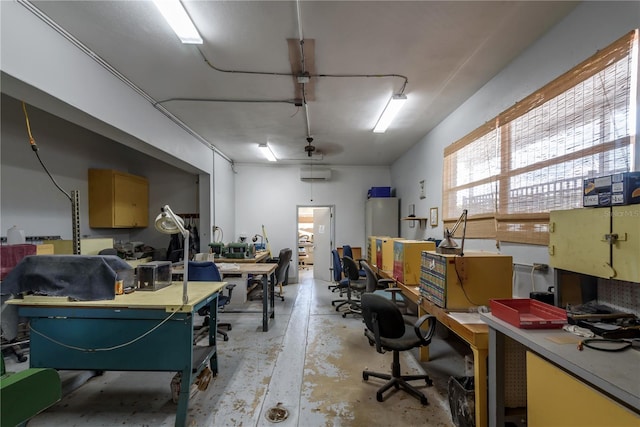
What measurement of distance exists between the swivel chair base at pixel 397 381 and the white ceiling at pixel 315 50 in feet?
8.73

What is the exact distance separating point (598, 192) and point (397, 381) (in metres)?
1.94

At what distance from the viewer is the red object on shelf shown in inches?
57.6

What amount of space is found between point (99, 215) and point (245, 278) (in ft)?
9.48

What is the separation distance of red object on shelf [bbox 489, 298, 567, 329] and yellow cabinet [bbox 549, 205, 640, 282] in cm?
29

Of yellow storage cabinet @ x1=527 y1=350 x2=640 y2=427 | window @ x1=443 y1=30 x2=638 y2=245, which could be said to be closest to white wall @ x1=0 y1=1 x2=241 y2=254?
yellow storage cabinet @ x1=527 y1=350 x2=640 y2=427

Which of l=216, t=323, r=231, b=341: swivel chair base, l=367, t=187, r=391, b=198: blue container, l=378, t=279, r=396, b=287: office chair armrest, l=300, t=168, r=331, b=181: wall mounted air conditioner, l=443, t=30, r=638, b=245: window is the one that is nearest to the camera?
l=443, t=30, r=638, b=245: window

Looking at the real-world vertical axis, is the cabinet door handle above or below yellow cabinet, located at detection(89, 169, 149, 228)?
below

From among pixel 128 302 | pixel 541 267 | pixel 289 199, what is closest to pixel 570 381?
pixel 541 267

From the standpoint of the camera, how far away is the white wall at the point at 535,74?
1.75m

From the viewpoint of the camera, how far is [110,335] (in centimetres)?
198

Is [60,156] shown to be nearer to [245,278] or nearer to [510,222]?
[245,278]

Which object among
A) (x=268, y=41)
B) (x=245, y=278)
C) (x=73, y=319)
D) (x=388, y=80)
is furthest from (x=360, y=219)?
(x=73, y=319)

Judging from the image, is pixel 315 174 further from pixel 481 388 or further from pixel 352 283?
pixel 481 388

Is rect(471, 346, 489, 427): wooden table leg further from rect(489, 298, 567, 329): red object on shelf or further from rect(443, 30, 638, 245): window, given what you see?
rect(443, 30, 638, 245): window
